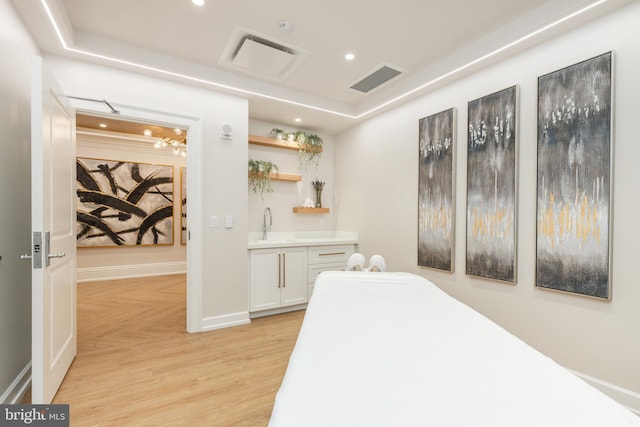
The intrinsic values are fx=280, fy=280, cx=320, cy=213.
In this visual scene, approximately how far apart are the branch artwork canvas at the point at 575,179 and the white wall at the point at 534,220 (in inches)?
2.2

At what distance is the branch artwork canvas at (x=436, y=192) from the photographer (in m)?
2.64

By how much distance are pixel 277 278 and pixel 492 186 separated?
2.39 metres

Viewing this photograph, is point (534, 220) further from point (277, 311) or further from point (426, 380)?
point (277, 311)

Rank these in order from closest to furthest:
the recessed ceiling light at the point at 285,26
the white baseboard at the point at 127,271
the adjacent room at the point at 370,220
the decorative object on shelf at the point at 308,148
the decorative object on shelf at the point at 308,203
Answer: the adjacent room at the point at 370,220, the recessed ceiling light at the point at 285,26, the decorative object on shelf at the point at 308,148, the decorative object on shelf at the point at 308,203, the white baseboard at the point at 127,271

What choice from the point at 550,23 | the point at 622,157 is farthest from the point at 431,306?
the point at 550,23

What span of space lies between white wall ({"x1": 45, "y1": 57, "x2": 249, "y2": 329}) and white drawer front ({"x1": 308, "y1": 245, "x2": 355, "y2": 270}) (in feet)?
2.89

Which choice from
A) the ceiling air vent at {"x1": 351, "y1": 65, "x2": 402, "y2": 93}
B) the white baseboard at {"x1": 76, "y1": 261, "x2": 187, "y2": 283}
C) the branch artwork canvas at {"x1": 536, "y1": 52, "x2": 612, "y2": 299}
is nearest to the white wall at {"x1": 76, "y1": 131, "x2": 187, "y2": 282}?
the white baseboard at {"x1": 76, "y1": 261, "x2": 187, "y2": 283}

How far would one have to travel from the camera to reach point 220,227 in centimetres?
295

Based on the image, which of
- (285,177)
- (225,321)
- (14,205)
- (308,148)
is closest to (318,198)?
(285,177)

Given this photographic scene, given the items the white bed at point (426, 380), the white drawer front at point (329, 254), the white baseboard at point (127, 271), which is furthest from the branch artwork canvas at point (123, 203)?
the white bed at point (426, 380)

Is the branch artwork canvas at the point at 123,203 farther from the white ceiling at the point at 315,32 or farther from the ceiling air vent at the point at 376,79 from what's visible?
the ceiling air vent at the point at 376,79

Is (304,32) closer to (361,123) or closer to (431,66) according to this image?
(431,66)

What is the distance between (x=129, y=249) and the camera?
5.09m

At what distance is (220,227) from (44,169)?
1.53 meters
